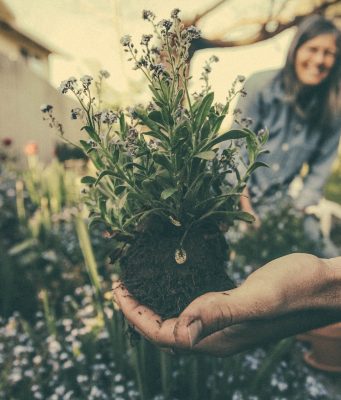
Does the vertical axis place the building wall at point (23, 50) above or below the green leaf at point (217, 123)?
above

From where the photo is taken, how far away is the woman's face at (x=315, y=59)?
3.07m

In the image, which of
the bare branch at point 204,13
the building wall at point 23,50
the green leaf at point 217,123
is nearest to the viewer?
the green leaf at point 217,123

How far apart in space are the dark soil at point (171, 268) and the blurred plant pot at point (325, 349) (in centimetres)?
131

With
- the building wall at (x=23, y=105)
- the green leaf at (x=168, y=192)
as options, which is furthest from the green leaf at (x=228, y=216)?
the building wall at (x=23, y=105)

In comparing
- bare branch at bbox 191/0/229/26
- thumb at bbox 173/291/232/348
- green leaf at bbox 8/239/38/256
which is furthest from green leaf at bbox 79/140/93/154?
bare branch at bbox 191/0/229/26

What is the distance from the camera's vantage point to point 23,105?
8055mm

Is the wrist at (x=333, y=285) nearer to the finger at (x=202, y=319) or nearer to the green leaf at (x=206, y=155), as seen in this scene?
the finger at (x=202, y=319)

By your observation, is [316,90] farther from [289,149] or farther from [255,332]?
[255,332]

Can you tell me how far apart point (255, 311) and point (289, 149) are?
8.32 feet

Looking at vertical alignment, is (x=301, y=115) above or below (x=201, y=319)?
above

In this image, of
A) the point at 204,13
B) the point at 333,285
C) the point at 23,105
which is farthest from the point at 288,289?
the point at 23,105

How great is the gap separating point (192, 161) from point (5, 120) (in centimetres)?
693

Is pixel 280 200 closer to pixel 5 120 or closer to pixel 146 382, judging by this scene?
pixel 146 382

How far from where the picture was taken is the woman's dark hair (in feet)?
10.3
